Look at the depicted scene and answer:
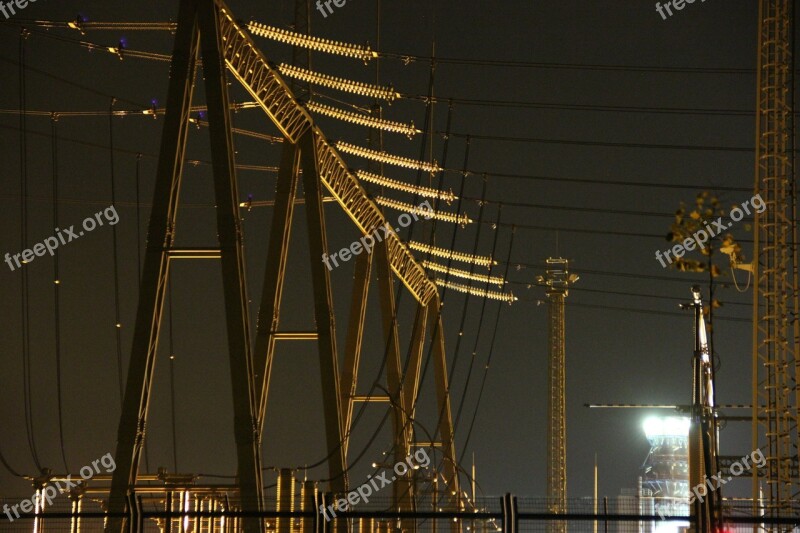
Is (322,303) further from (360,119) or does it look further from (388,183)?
(388,183)

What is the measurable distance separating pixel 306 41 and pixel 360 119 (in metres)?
4.28

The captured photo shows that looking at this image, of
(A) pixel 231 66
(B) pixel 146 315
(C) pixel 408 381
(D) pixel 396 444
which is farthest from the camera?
(C) pixel 408 381

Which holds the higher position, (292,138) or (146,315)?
(292,138)

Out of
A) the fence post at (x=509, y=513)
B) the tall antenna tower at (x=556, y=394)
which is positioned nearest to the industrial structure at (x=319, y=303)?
the fence post at (x=509, y=513)

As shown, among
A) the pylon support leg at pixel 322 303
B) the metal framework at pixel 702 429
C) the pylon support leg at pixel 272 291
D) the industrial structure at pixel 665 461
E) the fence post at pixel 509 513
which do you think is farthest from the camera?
the industrial structure at pixel 665 461

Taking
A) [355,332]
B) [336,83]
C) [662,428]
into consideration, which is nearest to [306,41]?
[336,83]

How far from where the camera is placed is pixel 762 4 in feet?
95.5

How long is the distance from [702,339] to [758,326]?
7226mm

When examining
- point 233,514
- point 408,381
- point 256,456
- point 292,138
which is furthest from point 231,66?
point 408,381

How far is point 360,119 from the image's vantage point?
3192cm

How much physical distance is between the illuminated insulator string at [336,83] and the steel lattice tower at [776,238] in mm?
9014

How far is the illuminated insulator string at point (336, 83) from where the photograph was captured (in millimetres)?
28281

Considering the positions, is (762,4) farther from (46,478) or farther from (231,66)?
(46,478)

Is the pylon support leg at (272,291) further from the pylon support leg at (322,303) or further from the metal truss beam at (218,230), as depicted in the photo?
the metal truss beam at (218,230)
